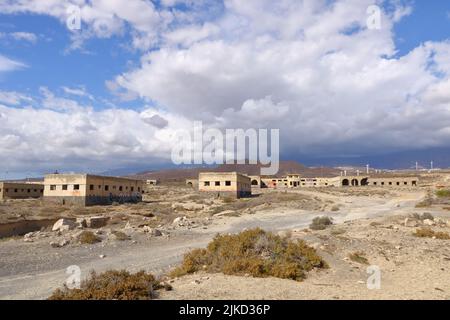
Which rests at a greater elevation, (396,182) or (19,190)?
→ (396,182)

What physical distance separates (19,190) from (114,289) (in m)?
68.5

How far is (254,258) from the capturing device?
12.3 metres

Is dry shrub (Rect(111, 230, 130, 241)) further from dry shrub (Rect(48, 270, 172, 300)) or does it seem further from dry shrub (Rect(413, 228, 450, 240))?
dry shrub (Rect(413, 228, 450, 240))

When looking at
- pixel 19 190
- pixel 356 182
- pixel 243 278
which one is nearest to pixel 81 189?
pixel 19 190

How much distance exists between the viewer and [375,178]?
364ft

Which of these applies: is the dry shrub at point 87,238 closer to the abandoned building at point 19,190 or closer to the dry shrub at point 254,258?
the dry shrub at point 254,258

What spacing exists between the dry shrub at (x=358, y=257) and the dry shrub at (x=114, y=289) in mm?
7588

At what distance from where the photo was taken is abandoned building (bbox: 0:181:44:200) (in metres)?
65.1

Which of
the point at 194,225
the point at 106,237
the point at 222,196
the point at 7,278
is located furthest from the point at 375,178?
the point at 7,278

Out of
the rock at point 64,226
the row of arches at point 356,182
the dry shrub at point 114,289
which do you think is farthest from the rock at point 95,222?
the row of arches at point 356,182

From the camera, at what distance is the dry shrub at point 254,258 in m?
11.4

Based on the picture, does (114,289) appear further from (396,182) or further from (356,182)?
(356,182)
